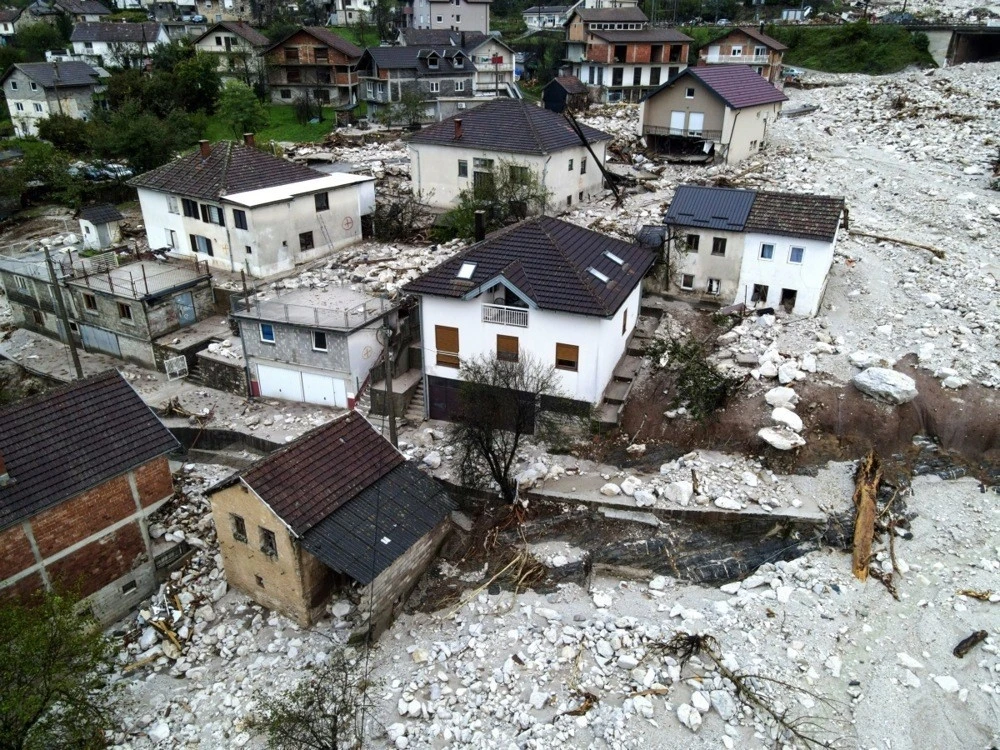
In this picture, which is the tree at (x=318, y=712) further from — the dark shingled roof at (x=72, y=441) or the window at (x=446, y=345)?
the window at (x=446, y=345)

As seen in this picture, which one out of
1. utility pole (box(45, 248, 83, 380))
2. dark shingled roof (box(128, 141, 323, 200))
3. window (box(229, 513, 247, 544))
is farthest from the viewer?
dark shingled roof (box(128, 141, 323, 200))

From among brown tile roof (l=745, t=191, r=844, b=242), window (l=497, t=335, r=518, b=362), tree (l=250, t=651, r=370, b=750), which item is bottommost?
tree (l=250, t=651, r=370, b=750)

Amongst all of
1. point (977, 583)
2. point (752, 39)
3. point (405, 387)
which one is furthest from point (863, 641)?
point (752, 39)

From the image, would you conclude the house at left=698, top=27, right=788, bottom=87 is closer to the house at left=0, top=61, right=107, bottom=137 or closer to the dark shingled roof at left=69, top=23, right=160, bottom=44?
the house at left=0, top=61, right=107, bottom=137

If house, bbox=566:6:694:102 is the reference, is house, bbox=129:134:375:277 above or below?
below

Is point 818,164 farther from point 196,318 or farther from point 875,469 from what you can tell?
point 196,318

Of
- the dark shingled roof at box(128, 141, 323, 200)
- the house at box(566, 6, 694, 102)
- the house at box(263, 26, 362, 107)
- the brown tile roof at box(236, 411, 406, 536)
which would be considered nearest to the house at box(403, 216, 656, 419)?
the brown tile roof at box(236, 411, 406, 536)
